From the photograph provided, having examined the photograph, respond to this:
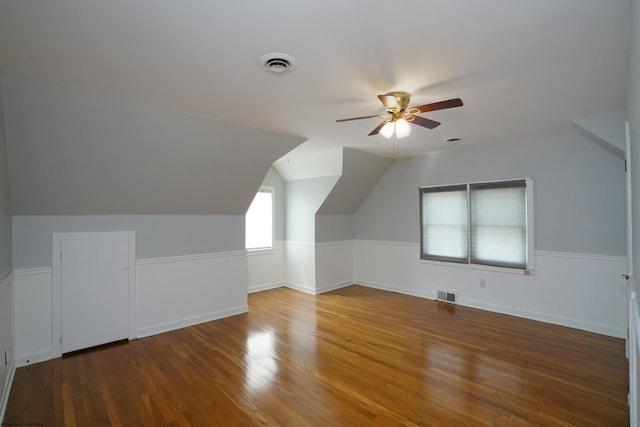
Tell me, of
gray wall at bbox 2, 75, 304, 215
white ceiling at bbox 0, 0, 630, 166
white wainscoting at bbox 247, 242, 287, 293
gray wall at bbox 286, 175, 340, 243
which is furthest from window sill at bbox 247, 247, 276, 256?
white ceiling at bbox 0, 0, 630, 166

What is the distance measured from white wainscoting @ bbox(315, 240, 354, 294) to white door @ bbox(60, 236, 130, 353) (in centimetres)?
304

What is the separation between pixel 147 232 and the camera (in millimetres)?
3891

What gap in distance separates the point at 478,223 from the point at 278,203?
352 centimetres

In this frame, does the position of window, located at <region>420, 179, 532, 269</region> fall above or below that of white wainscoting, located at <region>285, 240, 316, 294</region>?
above

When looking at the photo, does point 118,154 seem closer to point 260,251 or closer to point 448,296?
point 260,251

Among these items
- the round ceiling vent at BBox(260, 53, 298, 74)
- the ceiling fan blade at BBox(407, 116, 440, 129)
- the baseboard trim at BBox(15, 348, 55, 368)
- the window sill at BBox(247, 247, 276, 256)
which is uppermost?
the round ceiling vent at BBox(260, 53, 298, 74)

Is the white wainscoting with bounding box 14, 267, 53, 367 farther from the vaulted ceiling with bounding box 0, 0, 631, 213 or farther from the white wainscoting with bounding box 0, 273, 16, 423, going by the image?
the vaulted ceiling with bounding box 0, 0, 631, 213

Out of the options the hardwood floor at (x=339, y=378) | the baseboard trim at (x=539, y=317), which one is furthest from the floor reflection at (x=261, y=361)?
the baseboard trim at (x=539, y=317)

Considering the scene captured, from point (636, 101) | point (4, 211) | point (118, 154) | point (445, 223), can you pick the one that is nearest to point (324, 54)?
point (636, 101)

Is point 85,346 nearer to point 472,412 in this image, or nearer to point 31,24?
point 31,24

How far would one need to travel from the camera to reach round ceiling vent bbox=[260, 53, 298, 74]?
6.59ft

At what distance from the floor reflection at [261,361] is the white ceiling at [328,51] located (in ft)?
8.05

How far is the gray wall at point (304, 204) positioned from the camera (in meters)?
5.46

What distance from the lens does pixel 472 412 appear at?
7.61 feet
